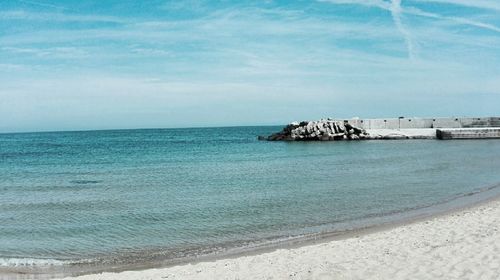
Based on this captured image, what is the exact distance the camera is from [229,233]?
12.8m

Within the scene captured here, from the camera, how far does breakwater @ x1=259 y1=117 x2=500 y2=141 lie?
199 ft

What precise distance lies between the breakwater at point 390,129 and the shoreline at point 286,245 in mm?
46091

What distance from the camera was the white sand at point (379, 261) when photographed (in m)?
8.03

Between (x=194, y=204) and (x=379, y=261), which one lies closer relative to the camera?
(x=379, y=261)

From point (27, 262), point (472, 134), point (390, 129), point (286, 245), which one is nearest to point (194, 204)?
point (286, 245)

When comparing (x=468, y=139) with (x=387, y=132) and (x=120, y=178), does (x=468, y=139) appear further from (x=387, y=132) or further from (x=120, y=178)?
(x=120, y=178)

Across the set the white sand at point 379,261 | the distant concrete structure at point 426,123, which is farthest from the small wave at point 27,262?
the distant concrete structure at point 426,123

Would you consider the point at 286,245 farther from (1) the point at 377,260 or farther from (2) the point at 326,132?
(2) the point at 326,132

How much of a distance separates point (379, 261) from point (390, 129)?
62.7m

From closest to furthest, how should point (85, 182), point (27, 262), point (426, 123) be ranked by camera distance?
point (27, 262) → point (85, 182) → point (426, 123)

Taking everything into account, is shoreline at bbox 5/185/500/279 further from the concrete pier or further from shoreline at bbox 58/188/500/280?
the concrete pier

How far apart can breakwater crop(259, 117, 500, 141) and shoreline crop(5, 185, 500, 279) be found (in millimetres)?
46091

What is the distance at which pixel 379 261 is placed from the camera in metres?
8.80

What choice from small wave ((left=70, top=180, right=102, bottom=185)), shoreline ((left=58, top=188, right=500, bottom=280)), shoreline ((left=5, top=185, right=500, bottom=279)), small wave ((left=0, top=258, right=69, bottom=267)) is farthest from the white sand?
small wave ((left=70, top=180, right=102, bottom=185))
